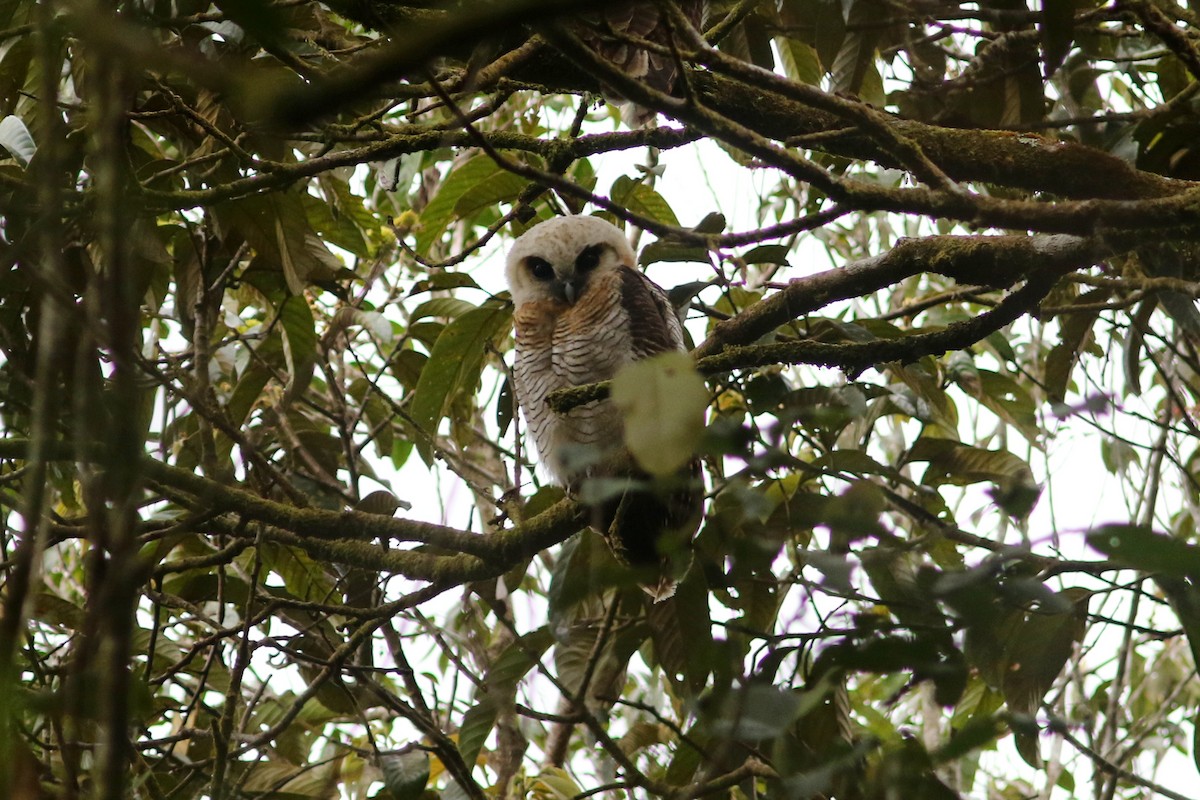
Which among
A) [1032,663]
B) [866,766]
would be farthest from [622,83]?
[1032,663]

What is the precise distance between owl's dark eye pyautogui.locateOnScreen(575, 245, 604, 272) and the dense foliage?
0.39 meters

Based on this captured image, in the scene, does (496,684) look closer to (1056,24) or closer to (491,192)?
(491,192)

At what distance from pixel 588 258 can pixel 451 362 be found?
116cm

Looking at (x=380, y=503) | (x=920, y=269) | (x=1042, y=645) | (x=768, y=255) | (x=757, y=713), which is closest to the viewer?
(x=757, y=713)

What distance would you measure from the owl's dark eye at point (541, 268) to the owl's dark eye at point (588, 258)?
4.1 inches

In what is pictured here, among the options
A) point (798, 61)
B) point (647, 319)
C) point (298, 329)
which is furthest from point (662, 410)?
point (647, 319)

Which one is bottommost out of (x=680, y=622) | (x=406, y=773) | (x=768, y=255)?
(x=406, y=773)

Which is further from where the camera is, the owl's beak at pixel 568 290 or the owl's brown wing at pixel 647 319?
the owl's beak at pixel 568 290

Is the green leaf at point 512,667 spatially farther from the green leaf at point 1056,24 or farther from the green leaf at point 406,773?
the green leaf at point 1056,24

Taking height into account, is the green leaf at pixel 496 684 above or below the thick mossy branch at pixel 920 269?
below

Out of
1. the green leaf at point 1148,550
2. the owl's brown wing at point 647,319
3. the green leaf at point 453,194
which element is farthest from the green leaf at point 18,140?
the green leaf at point 1148,550

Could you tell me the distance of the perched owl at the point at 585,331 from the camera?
3.69 meters

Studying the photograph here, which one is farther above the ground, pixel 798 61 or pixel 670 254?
pixel 798 61

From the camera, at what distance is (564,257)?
4.13 m
